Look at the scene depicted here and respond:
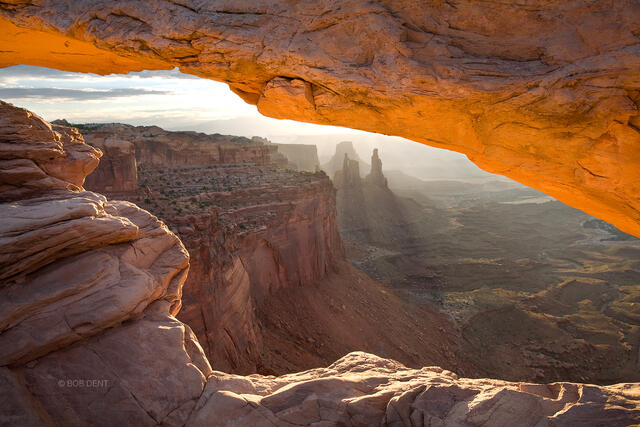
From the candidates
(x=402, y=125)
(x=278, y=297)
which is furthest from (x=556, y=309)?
(x=402, y=125)

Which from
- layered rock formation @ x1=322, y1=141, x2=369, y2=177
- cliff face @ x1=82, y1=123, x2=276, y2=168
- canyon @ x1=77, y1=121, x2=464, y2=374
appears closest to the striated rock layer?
canyon @ x1=77, y1=121, x2=464, y2=374

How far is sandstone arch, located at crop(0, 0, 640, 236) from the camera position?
6.24 meters

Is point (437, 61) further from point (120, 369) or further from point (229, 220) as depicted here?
point (229, 220)

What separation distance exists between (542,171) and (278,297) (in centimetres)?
1972

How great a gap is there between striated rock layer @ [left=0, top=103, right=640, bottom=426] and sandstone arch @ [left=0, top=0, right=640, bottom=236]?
316 cm

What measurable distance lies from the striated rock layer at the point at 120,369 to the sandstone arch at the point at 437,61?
10.4ft

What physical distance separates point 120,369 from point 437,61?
25.4 ft

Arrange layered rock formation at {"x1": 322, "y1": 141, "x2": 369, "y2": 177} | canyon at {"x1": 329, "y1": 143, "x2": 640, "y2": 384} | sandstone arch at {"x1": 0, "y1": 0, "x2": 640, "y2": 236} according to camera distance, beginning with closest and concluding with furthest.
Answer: sandstone arch at {"x1": 0, "y1": 0, "x2": 640, "y2": 236}
canyon at {"x1": 329, "y1": 143, "x2": 640, "y2": 384}
layered rock formation at {"x1": 322, "y1": 141, "x2": 369, "y2": 177}

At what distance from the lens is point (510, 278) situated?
125 feet

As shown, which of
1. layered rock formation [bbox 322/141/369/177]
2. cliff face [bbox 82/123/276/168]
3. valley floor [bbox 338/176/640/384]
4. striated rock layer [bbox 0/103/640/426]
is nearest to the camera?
striated rock layer [bbox 0/103/640/426]

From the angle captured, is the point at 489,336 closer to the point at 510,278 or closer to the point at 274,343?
the point at 510,278

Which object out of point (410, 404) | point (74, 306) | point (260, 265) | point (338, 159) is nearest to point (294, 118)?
point (74, 306)

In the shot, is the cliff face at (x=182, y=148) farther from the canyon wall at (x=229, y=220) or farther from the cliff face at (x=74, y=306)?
the cliff face at (x=74, y=306)

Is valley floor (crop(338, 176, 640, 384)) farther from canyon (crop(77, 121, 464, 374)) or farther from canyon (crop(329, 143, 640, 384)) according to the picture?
canyon (crop(77, 121, 464, 374))
